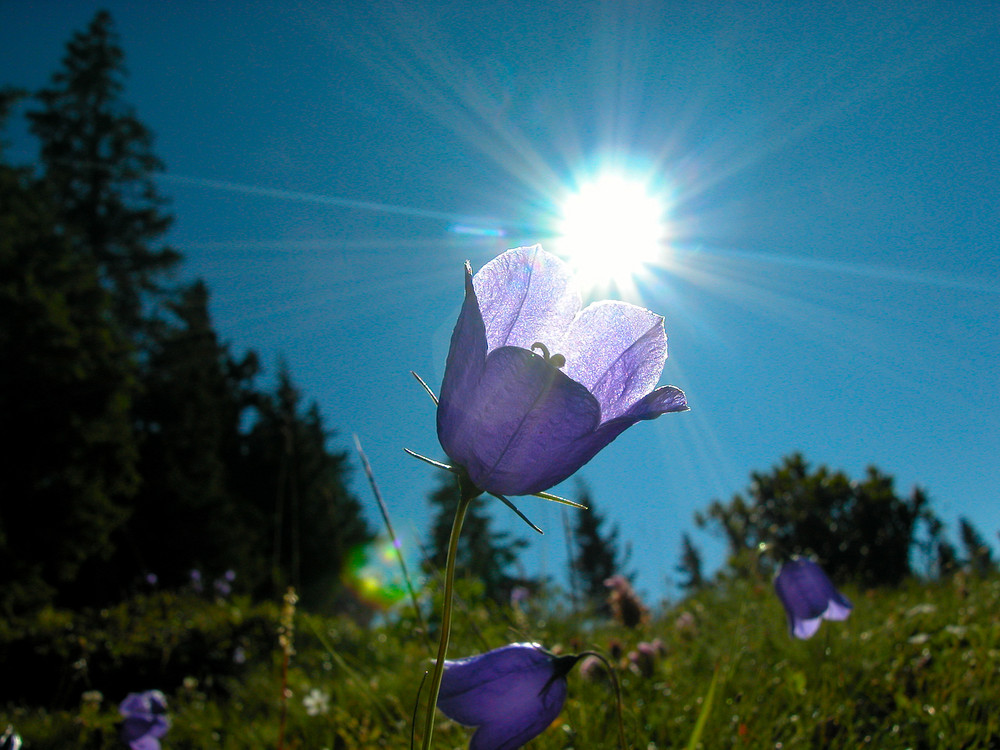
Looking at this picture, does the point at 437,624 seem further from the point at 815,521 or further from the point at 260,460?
the point at 260,460

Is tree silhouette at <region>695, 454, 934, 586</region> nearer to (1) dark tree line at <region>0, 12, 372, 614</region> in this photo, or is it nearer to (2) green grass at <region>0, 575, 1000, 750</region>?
(2) green grass at <region>0, 575, 1000, 750</region>

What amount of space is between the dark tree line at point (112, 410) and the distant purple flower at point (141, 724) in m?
6.22

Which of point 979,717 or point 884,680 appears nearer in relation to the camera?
point 979,717

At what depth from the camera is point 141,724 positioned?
7.40 ft

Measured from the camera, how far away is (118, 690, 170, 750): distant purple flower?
7.29 ft

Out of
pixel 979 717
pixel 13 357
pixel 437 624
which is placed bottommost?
pixel 979 717

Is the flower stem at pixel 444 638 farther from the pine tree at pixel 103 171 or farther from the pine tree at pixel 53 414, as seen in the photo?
the pine tree at pixel 103 171

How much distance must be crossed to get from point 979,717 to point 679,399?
5.65ft

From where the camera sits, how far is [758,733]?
156cm

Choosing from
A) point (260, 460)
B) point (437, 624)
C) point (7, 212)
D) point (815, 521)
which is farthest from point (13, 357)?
point (815, 521)

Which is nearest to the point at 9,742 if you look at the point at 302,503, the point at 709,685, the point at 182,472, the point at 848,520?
the point at 709,685

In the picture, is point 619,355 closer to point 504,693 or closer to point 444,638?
point 444,638

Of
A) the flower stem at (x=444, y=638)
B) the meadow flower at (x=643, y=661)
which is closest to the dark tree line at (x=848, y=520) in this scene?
the meadow flower at (x=643, y=661)

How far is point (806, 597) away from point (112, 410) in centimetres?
1713
